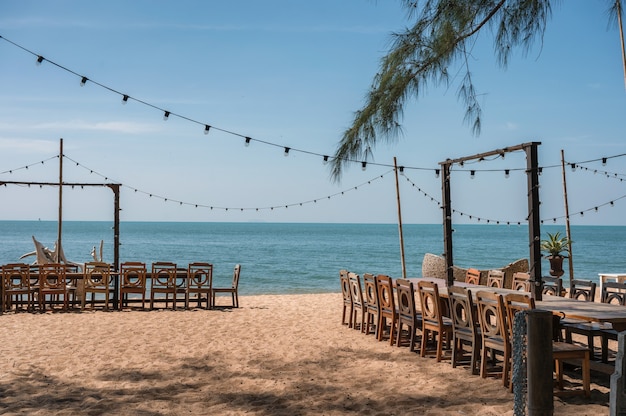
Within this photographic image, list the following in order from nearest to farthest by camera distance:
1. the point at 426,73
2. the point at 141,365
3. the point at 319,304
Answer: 1. the point at 426,73
2. the point at 141,365
3. the point at 319,304

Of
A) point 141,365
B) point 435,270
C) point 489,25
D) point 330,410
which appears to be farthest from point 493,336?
point 435,270

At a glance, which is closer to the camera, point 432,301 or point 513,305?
point 513,305

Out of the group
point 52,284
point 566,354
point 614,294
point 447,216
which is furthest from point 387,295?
point 52,284

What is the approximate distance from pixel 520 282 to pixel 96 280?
24.9ft

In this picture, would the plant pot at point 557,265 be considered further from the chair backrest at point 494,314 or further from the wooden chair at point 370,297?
the chair backrest at point 494,314

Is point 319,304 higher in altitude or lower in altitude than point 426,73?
lower

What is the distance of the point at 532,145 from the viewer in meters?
6.46

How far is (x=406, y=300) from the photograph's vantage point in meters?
7.80

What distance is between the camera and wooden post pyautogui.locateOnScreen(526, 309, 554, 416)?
3207 mm

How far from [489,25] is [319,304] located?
858cm

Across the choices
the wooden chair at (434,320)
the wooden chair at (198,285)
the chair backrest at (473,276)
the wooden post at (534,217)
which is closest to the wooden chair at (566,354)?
the wooden post at (534,217)

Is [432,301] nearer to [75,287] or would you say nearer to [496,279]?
[496,279]

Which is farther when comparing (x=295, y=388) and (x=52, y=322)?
(x=52, y=322)

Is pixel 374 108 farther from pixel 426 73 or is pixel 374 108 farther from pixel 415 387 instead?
pixel 415 387
